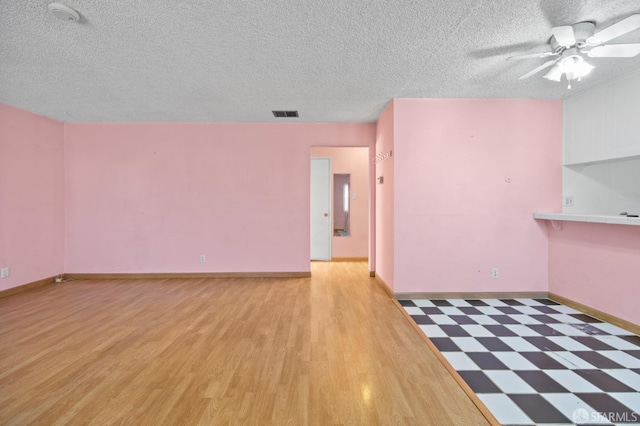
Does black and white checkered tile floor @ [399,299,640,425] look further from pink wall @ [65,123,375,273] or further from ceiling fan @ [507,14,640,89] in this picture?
pink wall @ [65,123,375,273]

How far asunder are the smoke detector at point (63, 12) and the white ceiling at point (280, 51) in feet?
Answer: 0.15

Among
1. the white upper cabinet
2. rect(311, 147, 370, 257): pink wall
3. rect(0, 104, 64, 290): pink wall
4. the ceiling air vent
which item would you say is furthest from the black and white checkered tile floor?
rect(0, 104, 64, 290): pink wall

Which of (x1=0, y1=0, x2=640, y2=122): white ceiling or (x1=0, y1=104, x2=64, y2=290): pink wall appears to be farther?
(x1=0, y1=104, x2=64, y2=290): pink wall

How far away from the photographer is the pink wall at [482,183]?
388 cm

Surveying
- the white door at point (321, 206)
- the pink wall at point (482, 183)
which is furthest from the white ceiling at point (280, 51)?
the white door at point (321, 206)

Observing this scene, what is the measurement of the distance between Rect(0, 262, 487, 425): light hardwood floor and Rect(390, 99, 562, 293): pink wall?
39.2 inches

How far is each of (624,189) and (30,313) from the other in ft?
22.7

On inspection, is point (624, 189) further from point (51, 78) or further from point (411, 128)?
point (51, 78)

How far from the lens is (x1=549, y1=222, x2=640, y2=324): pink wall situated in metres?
2.89

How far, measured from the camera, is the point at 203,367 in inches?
86.4

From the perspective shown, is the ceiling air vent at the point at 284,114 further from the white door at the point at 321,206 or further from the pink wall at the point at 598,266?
the pink wall at the point at 598,266

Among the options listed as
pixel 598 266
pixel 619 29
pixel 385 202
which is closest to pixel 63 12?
pixel 385 202

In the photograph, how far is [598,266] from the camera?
3.22 meters

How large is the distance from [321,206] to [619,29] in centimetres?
519
